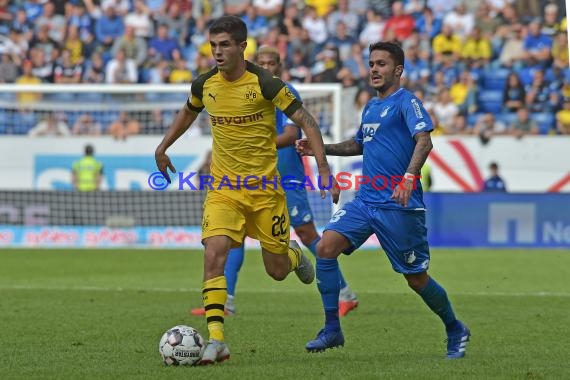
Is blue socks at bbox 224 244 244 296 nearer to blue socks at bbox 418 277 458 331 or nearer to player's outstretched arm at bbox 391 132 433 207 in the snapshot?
blue socks at bbox 418 277 458 331

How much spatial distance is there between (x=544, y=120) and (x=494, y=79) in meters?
1.80

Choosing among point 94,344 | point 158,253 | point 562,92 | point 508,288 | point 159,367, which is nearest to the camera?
point 159,367

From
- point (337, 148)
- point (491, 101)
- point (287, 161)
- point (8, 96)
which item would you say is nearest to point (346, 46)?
point (491, 101)

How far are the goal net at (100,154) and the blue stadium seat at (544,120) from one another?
5293 mm

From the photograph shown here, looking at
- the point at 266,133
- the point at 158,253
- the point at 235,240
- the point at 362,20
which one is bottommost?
the point at 158,253

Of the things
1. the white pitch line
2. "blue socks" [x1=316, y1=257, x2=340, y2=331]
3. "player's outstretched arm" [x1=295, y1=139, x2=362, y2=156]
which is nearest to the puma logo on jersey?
"player's outstretched arm" [x1=295, y1=139, x2=362, y2=156]

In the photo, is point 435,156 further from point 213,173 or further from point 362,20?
point 213,173

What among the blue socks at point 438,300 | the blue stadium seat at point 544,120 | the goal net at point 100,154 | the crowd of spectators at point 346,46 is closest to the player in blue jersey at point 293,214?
the blue socks at point 438,300

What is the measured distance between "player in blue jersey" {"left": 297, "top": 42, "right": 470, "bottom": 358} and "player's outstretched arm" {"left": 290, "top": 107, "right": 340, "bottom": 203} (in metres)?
0.40

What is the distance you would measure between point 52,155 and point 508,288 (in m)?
11.6

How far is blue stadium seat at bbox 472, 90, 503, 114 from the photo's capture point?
2578cm

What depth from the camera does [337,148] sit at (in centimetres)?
891

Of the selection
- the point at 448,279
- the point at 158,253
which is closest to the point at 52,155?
the point at 158,253

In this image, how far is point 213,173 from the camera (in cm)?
861
